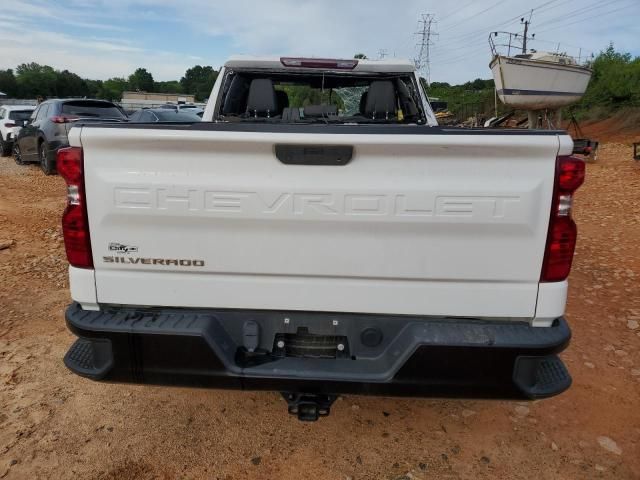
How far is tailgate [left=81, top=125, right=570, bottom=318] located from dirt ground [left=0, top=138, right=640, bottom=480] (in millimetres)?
1027

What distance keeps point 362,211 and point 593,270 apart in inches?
196

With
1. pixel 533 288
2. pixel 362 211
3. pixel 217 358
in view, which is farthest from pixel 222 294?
pixel 533 288

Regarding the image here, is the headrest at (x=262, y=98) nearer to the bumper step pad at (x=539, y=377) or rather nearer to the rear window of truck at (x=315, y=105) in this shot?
the rear window of truck at (x=315, y=105)

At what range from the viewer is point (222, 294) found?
216 centimetres

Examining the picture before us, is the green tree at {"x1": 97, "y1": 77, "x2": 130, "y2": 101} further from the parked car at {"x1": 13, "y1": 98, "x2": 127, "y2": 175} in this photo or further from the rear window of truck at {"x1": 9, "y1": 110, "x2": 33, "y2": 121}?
the parked car at {"x1": 13, "y1": 98, "x2": 127, "y2": 175}

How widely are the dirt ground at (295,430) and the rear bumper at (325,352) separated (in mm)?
662

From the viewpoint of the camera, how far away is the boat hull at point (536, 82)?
1752cm

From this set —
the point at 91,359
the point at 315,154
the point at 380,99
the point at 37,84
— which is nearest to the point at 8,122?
the point at 380,99

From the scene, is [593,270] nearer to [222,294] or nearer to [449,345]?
[449,345]

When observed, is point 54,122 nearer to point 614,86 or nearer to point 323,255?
point 323,255

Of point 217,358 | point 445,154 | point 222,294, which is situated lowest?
point 217,358

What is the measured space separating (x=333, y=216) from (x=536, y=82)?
18.3 meters

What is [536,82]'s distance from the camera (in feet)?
57.9

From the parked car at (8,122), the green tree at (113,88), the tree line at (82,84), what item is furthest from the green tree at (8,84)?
the parked car at (8,122)
